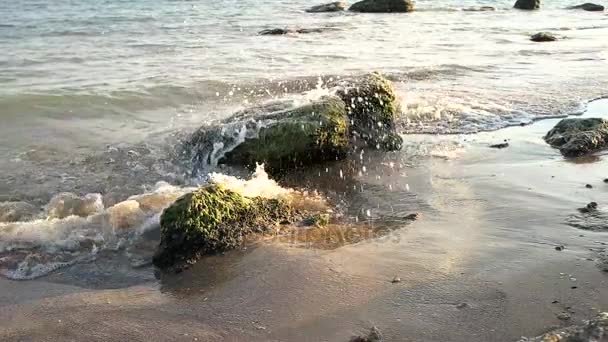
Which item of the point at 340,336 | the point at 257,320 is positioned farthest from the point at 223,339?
the point at 340,336

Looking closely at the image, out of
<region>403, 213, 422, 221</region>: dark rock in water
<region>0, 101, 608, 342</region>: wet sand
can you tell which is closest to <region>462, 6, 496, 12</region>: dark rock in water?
<region>0, 101, 608, 342</region>: wet sand

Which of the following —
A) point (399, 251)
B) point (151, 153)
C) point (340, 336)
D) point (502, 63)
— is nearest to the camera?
point (340, 336)

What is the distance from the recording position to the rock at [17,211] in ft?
17.9

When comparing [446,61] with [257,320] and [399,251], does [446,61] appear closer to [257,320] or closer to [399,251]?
[399,251]

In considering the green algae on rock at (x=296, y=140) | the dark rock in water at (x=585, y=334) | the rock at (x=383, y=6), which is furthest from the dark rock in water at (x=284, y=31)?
the dark rock in water at (x=585, y=334)

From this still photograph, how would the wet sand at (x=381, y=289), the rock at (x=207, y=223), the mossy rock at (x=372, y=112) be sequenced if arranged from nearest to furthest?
the wet sand at (x=381, y=289) → the rock at (x=207, y=223) → the mossy rock at (x=372, y=112)

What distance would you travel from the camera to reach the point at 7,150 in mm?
7629

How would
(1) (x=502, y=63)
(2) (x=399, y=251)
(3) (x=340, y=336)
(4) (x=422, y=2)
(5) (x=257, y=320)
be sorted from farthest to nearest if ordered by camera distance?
1. (4) (x=422, y=2)
2. (1) (x=502, y=63)
3. (2) (x=399, y=251)
4. (5) (x=257, y=320)
5. (3) (x=340, y=336)

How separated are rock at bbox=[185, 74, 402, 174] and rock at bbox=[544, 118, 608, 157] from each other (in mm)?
1834

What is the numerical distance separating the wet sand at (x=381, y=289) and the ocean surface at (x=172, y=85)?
868mm

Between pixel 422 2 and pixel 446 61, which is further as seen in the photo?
pixel 422 2

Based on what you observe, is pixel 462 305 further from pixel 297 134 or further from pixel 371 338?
pixel 297 134

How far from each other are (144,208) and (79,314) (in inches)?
69.6

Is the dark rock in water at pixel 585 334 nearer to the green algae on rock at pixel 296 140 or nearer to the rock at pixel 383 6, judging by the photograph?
the green algae on rock at pixel 296 140
